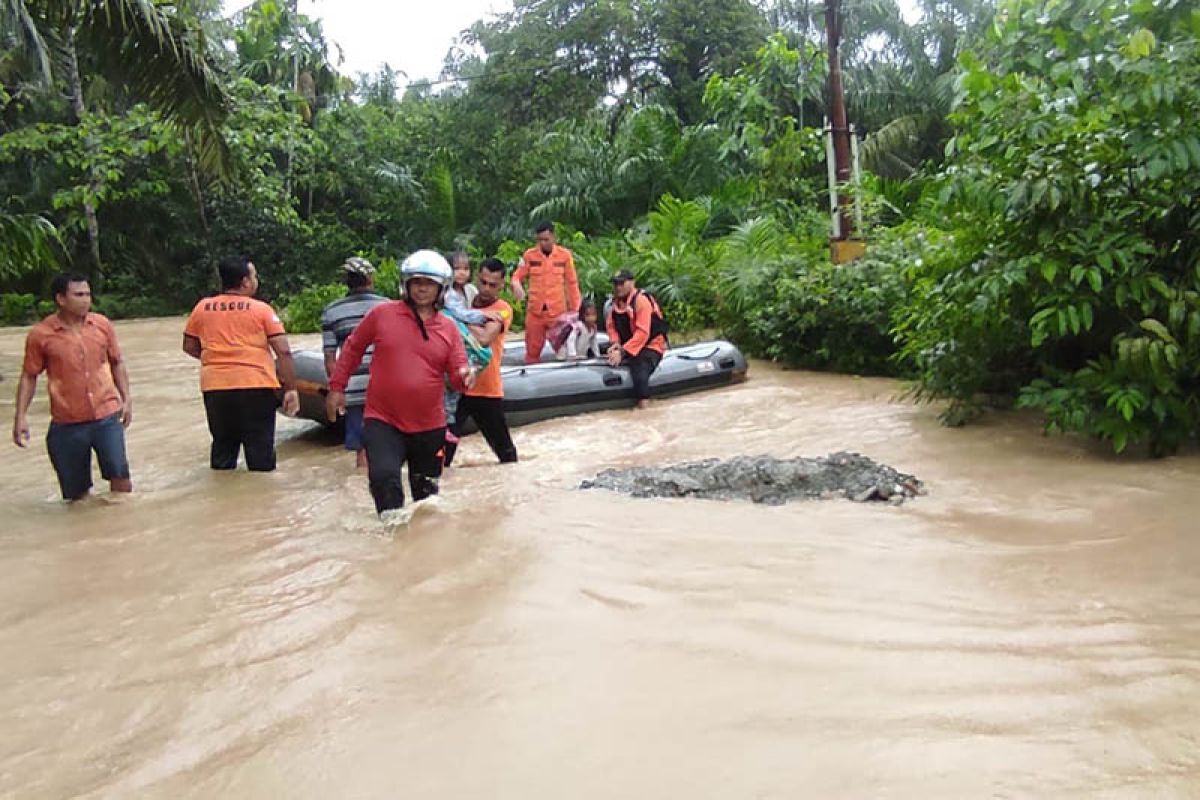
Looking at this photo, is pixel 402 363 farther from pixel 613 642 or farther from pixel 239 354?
pixel 613 642

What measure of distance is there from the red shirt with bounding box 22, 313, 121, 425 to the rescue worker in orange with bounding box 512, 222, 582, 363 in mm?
4774

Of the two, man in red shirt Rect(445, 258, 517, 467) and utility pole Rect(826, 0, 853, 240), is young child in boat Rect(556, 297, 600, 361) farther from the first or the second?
man in red shirt Rect(445, 258, 517, 467)

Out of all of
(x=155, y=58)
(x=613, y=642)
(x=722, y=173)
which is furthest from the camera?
(x=722, y=173)

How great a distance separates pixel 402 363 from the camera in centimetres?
534

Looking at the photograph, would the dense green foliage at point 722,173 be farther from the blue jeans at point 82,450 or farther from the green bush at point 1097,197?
the blue jeans at point 82,450

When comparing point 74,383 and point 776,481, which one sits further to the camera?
point 74,383

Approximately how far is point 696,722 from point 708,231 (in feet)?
49.7

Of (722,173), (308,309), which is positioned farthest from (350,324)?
(308,309)

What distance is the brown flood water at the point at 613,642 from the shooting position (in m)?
2.84

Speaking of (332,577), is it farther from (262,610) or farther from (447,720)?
(447,720)

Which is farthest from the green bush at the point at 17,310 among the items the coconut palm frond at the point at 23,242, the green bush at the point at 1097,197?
the green bush at the point at 1097,197

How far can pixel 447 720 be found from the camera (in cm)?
317

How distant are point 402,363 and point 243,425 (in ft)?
6.69

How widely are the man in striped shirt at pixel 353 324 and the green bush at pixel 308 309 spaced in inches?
598
